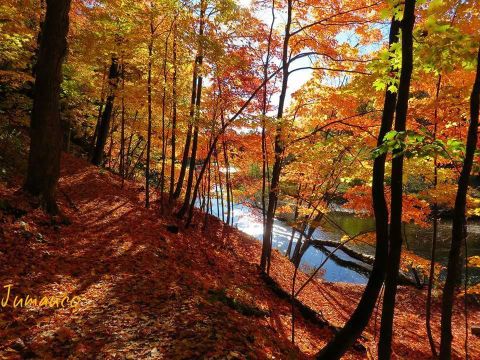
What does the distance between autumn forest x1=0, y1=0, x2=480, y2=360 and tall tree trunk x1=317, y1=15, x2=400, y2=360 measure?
0.09 ft

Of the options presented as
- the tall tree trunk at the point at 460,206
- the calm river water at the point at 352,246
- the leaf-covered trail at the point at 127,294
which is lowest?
the calm river water at the point at 352,246

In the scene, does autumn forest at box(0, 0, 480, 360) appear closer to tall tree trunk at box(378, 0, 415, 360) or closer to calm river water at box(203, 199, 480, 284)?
tall tree trunk at box(378, 0, 415, 360)

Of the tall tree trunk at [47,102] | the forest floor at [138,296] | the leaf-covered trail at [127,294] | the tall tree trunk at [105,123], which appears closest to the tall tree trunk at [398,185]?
the forest floor at [138,296]

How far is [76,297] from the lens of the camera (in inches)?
210

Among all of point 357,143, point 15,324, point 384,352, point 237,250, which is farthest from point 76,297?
point 237,250

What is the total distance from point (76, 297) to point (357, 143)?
822 centimetres

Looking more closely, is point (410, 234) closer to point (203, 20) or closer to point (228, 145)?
point (228, 145)

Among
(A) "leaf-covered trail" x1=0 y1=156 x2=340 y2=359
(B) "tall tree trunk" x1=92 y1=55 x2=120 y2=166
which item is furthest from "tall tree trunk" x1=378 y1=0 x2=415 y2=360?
(B) "tall tree trunk" x1=92 y1=55 x2=120 y2=166

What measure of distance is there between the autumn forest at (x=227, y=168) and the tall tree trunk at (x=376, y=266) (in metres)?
0.03

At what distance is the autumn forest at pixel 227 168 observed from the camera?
4656 millimetres

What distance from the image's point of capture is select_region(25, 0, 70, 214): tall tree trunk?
25.0 feet

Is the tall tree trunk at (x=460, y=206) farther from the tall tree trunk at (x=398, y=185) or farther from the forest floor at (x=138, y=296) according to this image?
the forest floor at (x=138, y=296)

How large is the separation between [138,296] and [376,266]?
420cm

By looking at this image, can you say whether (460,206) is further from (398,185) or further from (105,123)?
(105,123)
